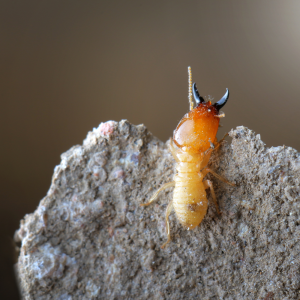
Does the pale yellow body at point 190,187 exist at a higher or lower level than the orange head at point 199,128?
lower

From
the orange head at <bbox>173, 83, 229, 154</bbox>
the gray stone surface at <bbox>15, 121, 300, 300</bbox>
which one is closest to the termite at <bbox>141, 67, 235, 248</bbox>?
the orange head at <bbox>173, 83, 229, 154</bbox>

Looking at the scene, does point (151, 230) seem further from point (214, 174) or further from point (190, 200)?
point (214, 174)

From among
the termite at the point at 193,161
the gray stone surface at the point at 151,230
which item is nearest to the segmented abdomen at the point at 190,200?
the termite at the point at 193,161

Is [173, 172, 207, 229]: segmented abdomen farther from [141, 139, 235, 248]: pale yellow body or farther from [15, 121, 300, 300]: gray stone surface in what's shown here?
[15, 121, 300, 300]: gray stone surface

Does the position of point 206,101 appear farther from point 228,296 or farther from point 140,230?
point 228,296

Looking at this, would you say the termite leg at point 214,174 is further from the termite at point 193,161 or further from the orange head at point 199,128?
the orange head at point 199,128

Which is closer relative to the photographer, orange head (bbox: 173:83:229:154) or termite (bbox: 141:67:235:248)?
termite (bbox: 141:67:235:248)

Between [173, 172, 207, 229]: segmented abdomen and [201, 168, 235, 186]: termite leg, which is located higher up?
[201, 168, 235, 186]: termite leg

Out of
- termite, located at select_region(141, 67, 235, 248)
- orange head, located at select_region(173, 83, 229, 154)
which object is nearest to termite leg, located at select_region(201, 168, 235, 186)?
termite, located at select_region(141, 67, 235, 248)
